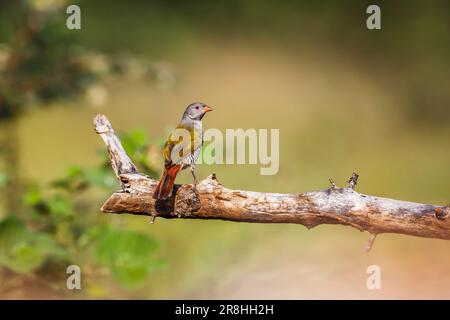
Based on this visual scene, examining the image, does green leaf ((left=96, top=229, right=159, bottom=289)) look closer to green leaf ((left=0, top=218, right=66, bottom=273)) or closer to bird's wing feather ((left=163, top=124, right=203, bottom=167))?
green leaf ((left=0, top=218, right=66, bottom=273))

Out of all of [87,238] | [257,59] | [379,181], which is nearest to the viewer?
[87,238]

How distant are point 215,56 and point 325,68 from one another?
3.49ft

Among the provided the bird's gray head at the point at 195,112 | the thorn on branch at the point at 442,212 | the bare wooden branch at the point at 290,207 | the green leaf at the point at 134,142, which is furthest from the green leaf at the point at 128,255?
the thorn on branch at the point at 442,212

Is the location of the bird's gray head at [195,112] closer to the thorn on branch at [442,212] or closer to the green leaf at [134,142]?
the green leaf at [134,142]

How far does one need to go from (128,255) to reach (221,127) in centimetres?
245

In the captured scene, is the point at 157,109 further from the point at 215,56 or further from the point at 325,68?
the point at 325,68

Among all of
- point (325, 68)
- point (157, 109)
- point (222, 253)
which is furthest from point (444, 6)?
point (222, 253)

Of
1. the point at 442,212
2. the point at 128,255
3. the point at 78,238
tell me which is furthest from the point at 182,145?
the point at 78,238

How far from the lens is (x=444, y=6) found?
7895mm

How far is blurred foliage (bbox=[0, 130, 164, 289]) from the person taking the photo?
429cm

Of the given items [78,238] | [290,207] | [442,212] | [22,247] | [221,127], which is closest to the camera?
[442,212]

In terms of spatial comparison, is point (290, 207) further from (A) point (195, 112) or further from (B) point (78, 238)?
(B) point (78, 238)

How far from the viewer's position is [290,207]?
2824 mm

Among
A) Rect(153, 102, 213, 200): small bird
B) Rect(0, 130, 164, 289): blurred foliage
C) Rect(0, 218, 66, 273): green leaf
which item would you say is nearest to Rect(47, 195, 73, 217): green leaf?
Rect(0, 130, 164, 289): blurred foliage
